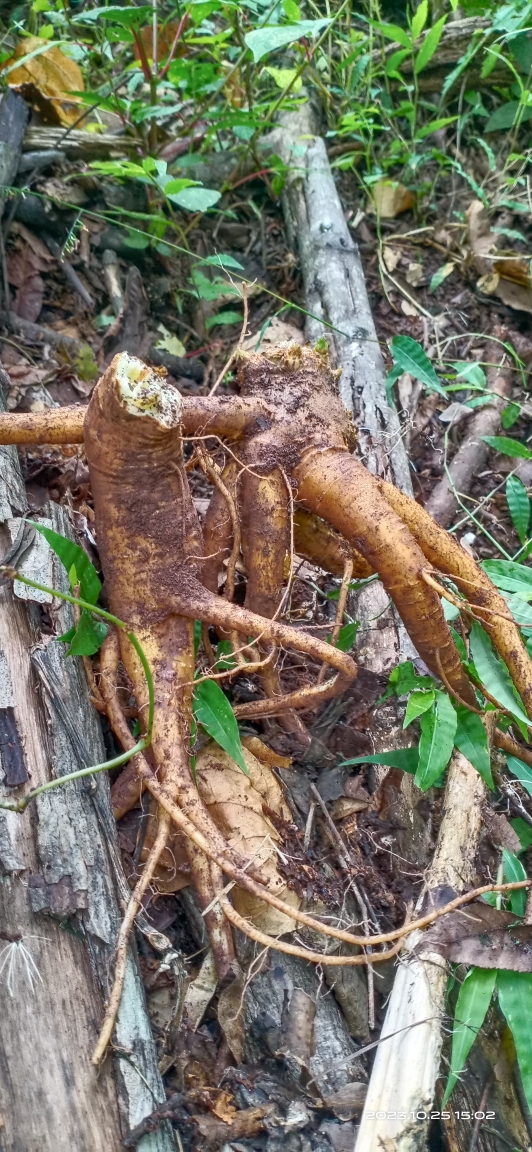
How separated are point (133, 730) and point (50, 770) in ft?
0.84

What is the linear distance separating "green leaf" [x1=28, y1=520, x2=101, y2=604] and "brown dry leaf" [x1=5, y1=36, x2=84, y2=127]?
181cm

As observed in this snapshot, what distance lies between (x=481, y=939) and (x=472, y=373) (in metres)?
1.86

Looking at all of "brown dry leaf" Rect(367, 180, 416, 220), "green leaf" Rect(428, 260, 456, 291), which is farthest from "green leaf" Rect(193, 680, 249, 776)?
"brown dry leaf" Rect(367, 180, 416, 220)

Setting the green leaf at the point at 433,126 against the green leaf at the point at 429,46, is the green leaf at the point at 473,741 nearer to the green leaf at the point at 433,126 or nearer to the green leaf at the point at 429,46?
the green leaf at the point at 433,126

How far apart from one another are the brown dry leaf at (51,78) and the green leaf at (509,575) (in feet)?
7.01

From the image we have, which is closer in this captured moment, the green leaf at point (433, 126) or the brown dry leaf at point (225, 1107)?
the brown dry leaf at point (225, 1107)

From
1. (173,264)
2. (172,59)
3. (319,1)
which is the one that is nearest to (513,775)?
(173,264)

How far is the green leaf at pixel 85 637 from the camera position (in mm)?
1621

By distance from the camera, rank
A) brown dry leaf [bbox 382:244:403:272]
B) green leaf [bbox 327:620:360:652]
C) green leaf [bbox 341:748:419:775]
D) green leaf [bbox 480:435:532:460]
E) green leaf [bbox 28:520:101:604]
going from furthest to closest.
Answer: brown dry leaf [bbox 382:244:403:272] → green leaf [bbox 480:435:532:460] → green leaf [bbox 327:620:360:652] → green leaf [bbox 341:748:419:775] → green leaf [bbox 28:520:101:604]

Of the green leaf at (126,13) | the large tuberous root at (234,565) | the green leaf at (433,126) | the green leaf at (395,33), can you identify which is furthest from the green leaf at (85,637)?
the green leaf at (395,33)

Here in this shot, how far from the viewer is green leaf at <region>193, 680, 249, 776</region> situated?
1.63m

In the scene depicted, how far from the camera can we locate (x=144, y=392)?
1491mm

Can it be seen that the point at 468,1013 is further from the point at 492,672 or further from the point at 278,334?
the point at 278,334

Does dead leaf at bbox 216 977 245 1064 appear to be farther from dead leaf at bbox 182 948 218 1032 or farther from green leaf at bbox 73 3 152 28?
green leaf at bbox 73 3 152 28
